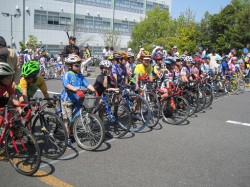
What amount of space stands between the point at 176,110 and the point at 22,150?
4.41 meters

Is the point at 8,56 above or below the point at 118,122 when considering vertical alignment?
above

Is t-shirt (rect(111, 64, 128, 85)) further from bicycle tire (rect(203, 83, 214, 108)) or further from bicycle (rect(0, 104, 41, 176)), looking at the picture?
bicycle tire (rect(203, 83, 214, 108))

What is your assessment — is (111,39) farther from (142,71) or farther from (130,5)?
(142,71)

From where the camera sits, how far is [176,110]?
7562 mm

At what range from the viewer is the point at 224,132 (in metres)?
6.63

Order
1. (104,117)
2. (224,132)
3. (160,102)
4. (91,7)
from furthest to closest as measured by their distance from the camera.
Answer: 1. (91,7)
2. (160,102)
3. (224,132)
4. (104,117)

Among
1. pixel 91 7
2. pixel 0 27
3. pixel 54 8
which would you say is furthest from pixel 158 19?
pixel 0 27

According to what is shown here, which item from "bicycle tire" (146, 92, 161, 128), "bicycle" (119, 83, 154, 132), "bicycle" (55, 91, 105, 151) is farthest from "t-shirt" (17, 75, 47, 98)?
"bicycle tire" (146, 92, 161, 128)

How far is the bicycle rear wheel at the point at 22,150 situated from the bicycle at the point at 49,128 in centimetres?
43

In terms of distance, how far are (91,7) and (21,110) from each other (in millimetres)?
38473

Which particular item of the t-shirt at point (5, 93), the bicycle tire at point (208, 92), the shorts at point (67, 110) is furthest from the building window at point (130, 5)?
the t-shirt at point (5, 93)

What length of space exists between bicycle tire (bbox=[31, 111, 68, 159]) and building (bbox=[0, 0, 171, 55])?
99.3 ft

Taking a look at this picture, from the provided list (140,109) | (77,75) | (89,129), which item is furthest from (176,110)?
(77,75)

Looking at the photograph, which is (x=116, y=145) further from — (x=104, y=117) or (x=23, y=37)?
(x=23, y=37)
